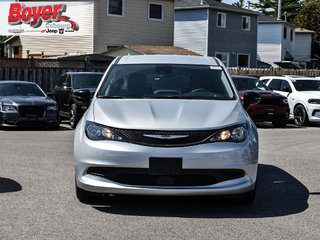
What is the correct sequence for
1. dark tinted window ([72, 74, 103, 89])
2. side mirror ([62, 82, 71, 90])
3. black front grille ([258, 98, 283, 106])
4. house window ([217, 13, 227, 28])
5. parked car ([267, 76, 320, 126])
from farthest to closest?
1. house window ([217, 13, 227, 28])
2. parked car ([267, 76, 320, 126])
3. black front grille ([258, 98, 283, 106])
4. dark tinted window ([72, 74, 103, 89])
5. side mirror ([62, 82, 71, 90])

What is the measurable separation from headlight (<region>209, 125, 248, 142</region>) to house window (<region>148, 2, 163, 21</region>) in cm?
3364

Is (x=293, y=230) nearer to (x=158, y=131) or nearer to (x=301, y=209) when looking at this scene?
(x=301, y=209)

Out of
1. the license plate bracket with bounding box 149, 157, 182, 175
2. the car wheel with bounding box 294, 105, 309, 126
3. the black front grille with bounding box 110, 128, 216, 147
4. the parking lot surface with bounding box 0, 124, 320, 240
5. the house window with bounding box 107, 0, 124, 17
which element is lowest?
the car wheel with bounding box 294, 105, 309, 126

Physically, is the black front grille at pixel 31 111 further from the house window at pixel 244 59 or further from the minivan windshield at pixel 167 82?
the house window at pixel 244 59

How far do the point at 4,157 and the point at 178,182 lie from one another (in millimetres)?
5258

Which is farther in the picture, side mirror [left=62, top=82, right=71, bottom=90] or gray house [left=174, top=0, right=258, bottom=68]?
gray house [left=174, top=0, right=258, bottom=68]

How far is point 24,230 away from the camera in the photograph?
5.63m

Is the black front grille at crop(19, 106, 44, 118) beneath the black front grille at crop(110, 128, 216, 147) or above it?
beneath

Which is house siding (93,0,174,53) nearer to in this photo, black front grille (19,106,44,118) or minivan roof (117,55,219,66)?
black front grille (19,106,44,118)

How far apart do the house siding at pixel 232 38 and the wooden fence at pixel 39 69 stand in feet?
69.3

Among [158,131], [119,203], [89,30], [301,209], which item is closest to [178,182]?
[158,131]

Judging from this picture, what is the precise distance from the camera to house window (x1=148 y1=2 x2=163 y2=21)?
39656 millimetres

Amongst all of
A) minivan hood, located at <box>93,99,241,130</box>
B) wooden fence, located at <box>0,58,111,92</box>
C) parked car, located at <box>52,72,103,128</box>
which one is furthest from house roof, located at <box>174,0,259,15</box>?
minivan hood, located at <box>93,99,241,130</box>

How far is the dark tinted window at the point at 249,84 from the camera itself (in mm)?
20062
